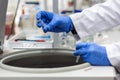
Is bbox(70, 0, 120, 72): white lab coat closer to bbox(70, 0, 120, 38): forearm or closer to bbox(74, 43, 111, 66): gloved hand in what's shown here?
bbox(70, 0, 120, 38): forearm

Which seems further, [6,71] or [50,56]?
[50,56]

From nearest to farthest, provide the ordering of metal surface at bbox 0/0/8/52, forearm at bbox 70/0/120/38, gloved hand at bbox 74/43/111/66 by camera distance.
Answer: gloved hand at bbox 74/43/111/66
metal surface at bbox 0/0/8/52
forearm at bbox 70/0/120/38

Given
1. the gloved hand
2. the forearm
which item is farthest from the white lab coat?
the gloved hand

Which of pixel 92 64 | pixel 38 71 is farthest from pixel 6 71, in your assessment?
pixel 92 64

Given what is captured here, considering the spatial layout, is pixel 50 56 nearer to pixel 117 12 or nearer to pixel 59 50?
pixel 59 50

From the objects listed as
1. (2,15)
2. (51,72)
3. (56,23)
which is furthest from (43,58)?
(51,72)

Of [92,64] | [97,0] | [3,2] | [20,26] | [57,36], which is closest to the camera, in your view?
[92,64]

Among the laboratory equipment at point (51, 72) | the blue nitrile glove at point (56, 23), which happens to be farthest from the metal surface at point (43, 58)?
the blue nitrile glove at point (56, 23)

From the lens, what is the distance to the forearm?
1.52 m

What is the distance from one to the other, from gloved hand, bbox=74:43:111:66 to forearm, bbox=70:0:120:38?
1.20ft

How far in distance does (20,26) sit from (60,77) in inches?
80.1

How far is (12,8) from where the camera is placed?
3.28 m

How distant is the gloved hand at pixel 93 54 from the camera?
1.11 m

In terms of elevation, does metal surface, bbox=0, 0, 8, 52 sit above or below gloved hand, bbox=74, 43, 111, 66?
above
